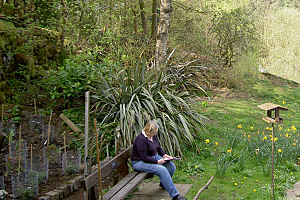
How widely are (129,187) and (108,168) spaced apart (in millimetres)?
346

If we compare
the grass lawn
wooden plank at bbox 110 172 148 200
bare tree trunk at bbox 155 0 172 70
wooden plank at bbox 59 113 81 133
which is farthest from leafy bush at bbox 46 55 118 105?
wooden plank at bbox 110 172 148 200

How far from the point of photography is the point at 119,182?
14.9ft

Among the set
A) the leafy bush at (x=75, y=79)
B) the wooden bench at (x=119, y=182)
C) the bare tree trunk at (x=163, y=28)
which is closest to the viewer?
the wooden bench at (x=119, y=182)

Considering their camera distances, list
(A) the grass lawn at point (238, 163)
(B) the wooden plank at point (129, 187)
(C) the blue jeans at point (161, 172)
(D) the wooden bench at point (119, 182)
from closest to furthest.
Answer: (D) the wooden bench at point (119, 182) → (B) the wooden plank at point (129, 187) → (C) the blue jeans at point (161, 172) → (A) the grass lawn at point (238, 163)

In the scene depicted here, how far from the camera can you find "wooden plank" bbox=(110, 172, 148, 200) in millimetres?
4044

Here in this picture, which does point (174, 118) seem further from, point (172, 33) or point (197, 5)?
point (197, 5)

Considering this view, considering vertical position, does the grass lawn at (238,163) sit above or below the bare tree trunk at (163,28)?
below

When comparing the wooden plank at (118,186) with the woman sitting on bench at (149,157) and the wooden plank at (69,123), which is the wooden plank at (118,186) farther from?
the wooden plank at (69,123)

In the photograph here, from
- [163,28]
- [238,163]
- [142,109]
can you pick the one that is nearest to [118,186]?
[142,109]

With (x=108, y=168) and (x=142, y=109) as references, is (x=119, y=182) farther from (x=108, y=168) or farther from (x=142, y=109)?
(x=142, y=109)

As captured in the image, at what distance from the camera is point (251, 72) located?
14.5 meters

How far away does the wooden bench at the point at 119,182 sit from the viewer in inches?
152

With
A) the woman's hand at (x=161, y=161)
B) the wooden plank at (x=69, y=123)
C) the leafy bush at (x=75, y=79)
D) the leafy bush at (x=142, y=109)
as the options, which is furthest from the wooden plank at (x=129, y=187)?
the leafy bush at (x=75, y=79)

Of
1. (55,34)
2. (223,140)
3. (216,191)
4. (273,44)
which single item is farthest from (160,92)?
(273,44)
